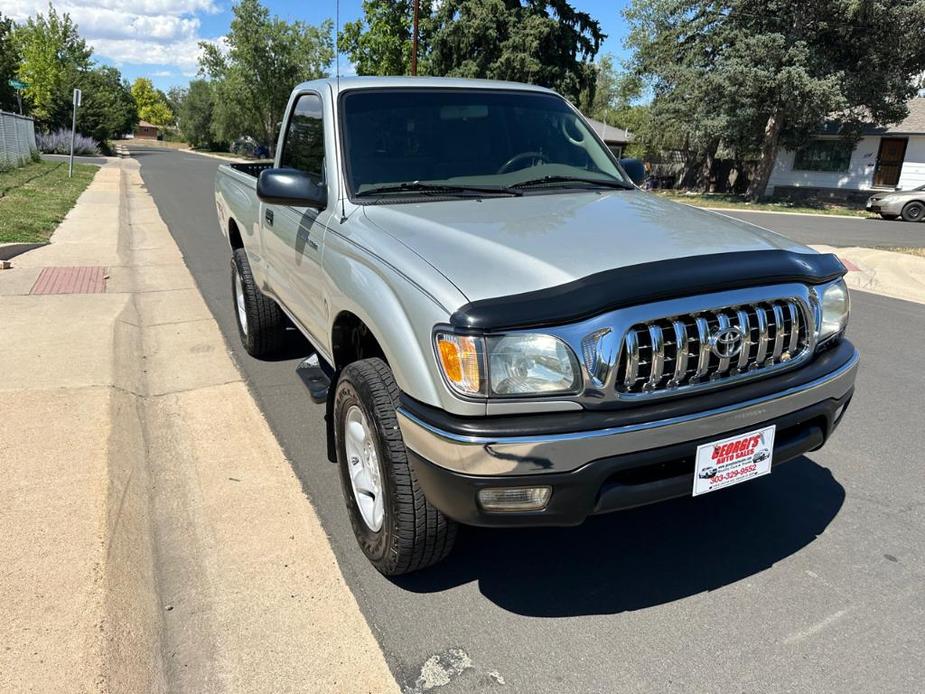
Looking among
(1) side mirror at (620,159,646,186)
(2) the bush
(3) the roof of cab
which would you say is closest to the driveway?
(1) side mirror at (620,159,646,186)

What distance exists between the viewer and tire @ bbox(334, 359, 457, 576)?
2482 millimetres

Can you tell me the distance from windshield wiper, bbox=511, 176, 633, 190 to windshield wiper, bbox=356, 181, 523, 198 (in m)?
0.14

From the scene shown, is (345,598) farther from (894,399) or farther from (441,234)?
(894,399)

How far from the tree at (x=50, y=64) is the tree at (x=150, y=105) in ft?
295

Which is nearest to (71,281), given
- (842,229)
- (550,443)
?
(550,443)

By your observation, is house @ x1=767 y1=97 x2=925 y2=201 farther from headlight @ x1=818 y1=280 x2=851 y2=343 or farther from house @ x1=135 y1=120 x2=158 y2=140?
house @ x1=135 y1=120 x2=158 y2=140

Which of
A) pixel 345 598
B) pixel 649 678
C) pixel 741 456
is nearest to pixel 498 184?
pixel 741 456

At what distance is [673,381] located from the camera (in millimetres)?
2299

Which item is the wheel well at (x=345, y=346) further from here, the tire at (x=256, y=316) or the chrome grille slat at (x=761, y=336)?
the tire at (x=256, y=316)

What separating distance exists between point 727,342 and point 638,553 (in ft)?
3.79

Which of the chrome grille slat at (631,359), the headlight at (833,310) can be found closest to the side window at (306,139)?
the chrome grille slat at (631,359)

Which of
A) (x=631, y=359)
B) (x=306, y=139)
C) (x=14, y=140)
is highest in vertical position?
(x=306, y=139)

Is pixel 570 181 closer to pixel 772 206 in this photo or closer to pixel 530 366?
pixel 530 366

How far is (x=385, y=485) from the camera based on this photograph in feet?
8.33
